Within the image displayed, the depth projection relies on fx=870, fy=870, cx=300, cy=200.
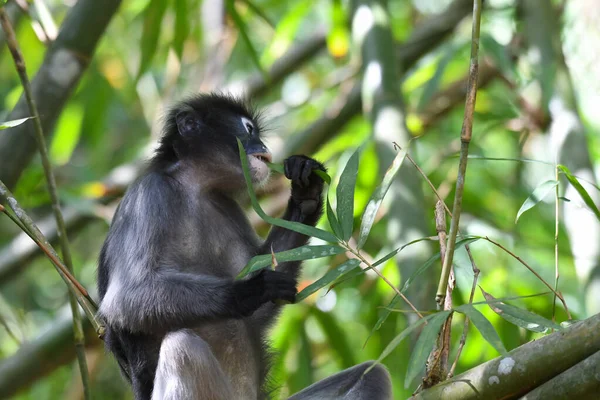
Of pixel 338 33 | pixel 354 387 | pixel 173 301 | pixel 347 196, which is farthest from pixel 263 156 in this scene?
pixel 338 33

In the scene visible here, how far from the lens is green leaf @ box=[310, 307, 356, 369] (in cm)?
544

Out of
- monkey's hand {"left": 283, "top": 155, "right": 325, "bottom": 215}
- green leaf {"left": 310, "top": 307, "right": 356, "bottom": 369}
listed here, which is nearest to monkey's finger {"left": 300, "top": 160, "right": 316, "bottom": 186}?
monkey's hand {"left": 283, "top": 155, "right": 325, "bottom": 215}

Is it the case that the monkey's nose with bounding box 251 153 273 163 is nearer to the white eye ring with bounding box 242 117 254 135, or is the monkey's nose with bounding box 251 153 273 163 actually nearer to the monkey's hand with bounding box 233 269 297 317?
the white eye ring with bounding box 242 117 254 135

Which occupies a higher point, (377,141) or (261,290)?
(377,141)

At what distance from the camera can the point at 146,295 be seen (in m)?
3.37

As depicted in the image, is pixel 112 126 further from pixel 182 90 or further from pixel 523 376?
pixel 523 376

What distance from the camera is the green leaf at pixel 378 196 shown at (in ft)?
8.64

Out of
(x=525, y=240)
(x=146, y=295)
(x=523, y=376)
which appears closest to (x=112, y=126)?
(x=525, y=240)

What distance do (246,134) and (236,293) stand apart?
112 cm

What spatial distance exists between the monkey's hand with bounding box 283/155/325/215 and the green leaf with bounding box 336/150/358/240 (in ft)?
2.85

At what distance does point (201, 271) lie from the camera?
3777 mm

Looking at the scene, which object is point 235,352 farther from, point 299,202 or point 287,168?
point 287,168

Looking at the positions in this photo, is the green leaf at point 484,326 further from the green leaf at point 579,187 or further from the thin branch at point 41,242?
the thin branch at point 41,242

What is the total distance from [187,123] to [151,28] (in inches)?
44.1
